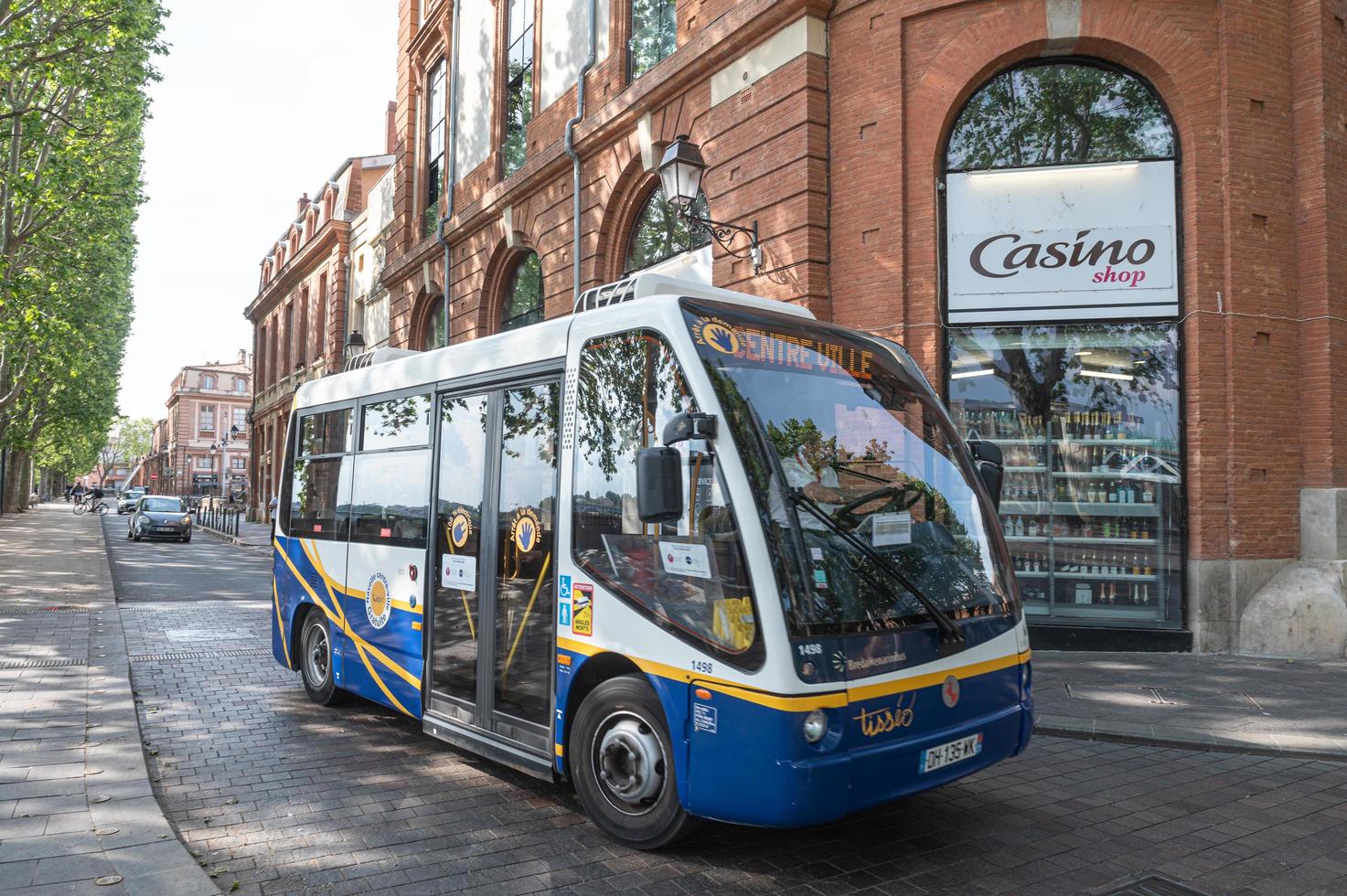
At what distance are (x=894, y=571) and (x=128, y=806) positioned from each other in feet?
12.5

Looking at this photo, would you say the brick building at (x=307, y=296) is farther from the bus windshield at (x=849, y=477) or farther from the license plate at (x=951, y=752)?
the license plate at (x=951, y=752)

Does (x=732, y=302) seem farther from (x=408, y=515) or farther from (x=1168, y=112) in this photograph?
(x=1168, y=112)

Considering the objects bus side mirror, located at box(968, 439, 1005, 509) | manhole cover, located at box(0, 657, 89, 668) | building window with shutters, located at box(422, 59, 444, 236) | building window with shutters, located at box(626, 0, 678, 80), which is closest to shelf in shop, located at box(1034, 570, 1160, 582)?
bus side mirror, located at box(968, 439, 1005, 509)

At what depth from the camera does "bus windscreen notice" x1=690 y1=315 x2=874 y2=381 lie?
4348 mm

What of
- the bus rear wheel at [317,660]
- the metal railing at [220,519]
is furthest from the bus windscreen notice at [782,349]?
the metal railing at [220,519]

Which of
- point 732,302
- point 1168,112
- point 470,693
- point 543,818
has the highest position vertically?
point 1168,112

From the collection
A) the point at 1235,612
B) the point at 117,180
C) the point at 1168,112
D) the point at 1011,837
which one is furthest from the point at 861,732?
the point at 117,180

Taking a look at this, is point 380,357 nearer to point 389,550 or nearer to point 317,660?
point 389,550

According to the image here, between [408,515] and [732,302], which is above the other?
[732,302]

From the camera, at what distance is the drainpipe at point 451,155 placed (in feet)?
68.5

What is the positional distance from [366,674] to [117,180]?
22.3m

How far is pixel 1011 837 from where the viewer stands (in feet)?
14.6

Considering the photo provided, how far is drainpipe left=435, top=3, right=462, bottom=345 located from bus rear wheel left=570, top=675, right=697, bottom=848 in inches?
683

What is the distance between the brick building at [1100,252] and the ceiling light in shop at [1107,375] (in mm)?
29
